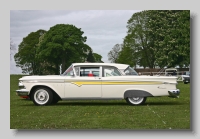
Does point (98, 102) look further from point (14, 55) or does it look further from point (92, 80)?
point (14, 55)

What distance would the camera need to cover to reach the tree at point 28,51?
17.5 meters

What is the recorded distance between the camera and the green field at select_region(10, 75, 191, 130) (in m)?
14.9

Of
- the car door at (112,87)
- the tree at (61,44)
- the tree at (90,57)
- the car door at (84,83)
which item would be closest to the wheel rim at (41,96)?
the car door at (84,83)

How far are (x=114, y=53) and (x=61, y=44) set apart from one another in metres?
1.58

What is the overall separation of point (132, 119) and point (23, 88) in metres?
4.75

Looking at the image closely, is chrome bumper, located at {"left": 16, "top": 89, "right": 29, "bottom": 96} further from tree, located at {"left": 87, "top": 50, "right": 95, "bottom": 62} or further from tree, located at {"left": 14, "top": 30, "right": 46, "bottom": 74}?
tree, located at {"left": 87, "top": 50, "right": 95, "bottom": 62}

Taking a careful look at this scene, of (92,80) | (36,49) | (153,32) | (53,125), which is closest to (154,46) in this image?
(153,32)

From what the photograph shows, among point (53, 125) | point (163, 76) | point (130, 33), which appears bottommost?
point (53, 125)

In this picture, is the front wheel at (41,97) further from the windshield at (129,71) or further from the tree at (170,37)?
the tree at (170,37)

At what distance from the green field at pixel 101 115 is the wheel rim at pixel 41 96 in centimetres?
29

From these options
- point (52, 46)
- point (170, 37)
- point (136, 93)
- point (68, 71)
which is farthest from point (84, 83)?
point (170, 37)

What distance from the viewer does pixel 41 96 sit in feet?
62.7

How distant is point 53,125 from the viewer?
14.9 m

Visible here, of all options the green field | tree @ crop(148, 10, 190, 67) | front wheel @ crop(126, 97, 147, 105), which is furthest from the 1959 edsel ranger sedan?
tree @ crop(148, 10, 190, 67)
